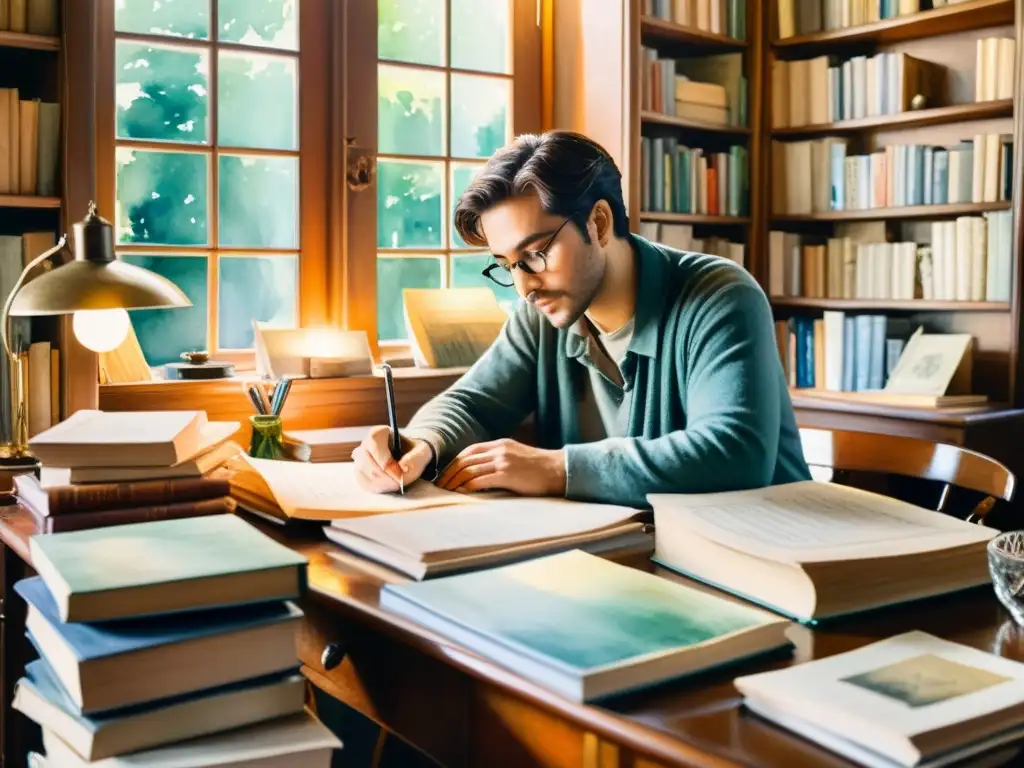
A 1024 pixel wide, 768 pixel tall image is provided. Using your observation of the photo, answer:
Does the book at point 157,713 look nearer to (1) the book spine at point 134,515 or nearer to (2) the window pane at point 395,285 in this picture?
(1) the book spine at point 134,515

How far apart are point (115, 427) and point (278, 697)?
2.28 feet

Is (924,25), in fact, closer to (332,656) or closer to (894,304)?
(894,304)

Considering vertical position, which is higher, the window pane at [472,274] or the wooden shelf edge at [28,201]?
the wooden shelf edge at [28,201]

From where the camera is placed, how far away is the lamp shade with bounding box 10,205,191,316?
1686 millimetres

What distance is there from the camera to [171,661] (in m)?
0.92

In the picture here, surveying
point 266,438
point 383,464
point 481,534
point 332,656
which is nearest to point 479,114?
point 266,438

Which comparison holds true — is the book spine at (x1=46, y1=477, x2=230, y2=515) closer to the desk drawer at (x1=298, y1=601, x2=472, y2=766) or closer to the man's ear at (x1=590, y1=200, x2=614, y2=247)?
the desk drawer at (x1=298, y1=601, x2=472, y2=766)

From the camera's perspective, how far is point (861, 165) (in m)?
3.58

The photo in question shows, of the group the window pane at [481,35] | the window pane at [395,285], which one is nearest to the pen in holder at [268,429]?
the window pane at [395,285]

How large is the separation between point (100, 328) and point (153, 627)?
1240 mm

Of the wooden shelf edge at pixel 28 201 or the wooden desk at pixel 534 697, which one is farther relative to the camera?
the wooden shelf edge at pixel 28 201

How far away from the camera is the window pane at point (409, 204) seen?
3189mm

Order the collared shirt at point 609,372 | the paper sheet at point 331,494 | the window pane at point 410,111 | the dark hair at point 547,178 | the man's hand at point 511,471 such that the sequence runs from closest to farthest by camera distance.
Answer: the paper sheet at point 331,494
the man's hand at point 511,471
the dark hair at point 547,178
the collared shirt at point 609,372
the window pane at point 410,111

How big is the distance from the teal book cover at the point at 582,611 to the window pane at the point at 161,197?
6.59 feet
